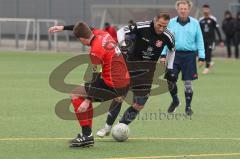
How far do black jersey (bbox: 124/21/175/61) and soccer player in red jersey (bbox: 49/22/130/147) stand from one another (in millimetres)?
1074

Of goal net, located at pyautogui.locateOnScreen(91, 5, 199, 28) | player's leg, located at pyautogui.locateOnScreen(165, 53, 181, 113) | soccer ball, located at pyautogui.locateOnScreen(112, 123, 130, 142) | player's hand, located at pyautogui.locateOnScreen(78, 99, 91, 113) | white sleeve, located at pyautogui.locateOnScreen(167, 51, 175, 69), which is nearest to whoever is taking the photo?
player's hand, located at pyautogui.locateOnScreen(78, 99, 91, 113)

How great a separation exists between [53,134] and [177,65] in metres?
3.78

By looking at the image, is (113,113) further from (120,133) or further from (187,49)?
(187,49)

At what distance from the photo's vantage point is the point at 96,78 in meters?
11.7

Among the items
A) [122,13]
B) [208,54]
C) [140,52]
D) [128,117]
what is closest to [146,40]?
[140,52]

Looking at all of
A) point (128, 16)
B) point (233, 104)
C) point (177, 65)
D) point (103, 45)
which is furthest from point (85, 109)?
point (128, 16)

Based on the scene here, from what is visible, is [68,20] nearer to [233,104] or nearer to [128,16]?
[128,16]

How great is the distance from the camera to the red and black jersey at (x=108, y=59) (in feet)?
37.5

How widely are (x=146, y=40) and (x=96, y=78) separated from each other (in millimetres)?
1528

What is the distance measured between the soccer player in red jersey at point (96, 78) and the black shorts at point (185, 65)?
3.99m

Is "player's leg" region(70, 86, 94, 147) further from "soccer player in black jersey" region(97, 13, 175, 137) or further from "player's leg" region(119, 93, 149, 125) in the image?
"player's leg" region(119, 93, 149, 125)

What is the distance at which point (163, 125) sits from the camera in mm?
14273

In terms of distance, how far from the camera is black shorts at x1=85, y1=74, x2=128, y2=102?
11602 mm

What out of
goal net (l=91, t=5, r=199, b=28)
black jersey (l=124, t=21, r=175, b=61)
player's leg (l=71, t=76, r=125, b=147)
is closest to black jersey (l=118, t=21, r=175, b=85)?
black jersey (l=124, t=21, r=175, b=61)
